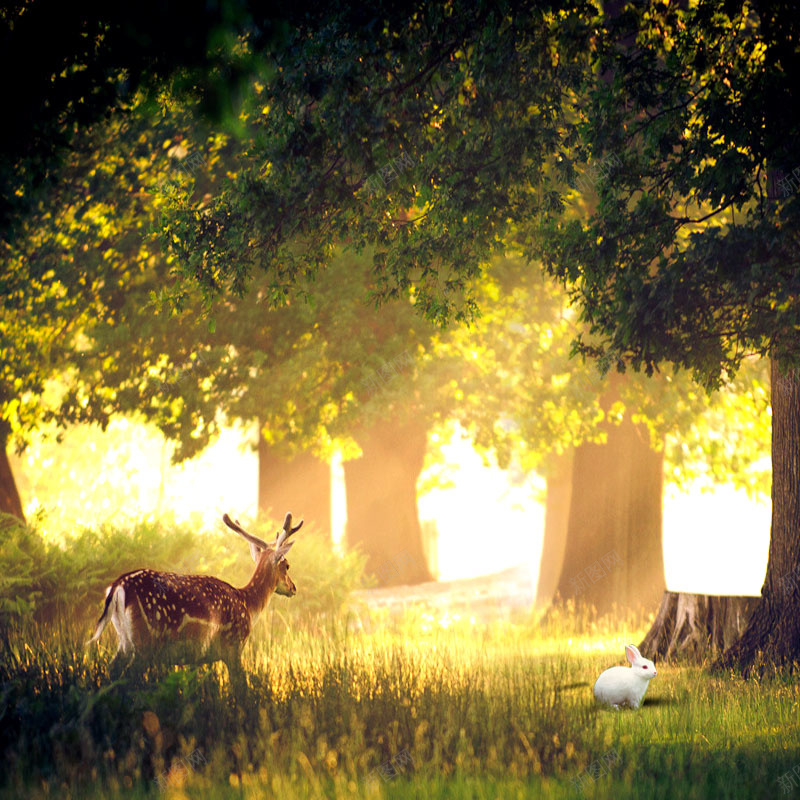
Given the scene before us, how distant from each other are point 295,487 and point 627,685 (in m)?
13.5

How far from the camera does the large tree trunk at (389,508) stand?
2266 centimetres

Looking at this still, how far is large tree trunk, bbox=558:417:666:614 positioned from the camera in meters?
18.0

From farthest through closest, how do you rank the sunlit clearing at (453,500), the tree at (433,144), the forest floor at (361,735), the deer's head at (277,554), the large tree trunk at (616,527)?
the sunlit clearing at (453,500)
the large tree trunk at (616,527)
the deer's head at (277,554)
the tree at (433,144)
the forest floor at (361,735)

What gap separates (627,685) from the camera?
8891 millimetres

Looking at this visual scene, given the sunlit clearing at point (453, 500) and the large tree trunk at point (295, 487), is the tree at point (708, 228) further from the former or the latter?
the sunlit clearing at point (453, 500)

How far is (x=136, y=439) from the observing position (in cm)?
4634

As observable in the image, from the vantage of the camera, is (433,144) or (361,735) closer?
(361,735)

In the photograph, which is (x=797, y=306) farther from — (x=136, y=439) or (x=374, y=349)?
(x=136, y=439)

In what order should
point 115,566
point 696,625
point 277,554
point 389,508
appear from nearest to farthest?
1. point 277,554
2. point 696,625
3. point 115,566
4. point 389,508

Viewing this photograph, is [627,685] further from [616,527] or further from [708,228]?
[616,527]

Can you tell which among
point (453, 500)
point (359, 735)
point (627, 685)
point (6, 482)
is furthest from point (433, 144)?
point (453, 500)

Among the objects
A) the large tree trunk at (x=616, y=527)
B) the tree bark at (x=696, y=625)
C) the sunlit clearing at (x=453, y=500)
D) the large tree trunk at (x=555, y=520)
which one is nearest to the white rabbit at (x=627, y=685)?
the tree bark at (x=696, y=625)

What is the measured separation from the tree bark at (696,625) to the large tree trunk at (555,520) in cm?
1348

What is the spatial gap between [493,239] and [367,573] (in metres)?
12.8
